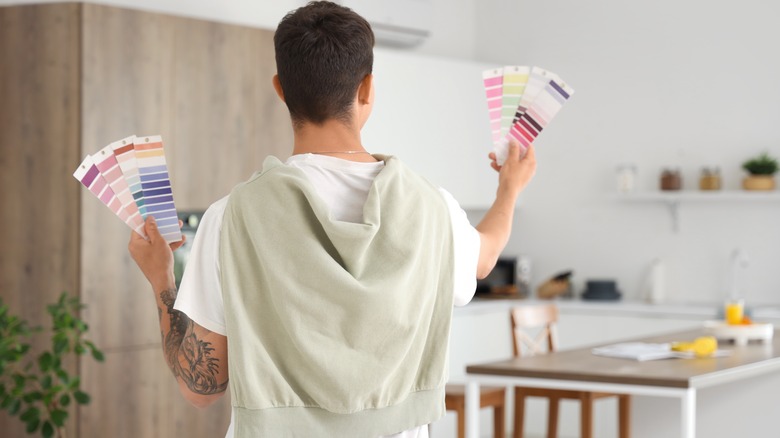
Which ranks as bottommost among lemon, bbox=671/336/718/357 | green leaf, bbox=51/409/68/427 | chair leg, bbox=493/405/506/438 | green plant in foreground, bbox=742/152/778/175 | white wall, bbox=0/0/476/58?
chair leg, bbox=493/405/506/438

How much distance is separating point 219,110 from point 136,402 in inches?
53.7

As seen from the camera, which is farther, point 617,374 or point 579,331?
point 579,331

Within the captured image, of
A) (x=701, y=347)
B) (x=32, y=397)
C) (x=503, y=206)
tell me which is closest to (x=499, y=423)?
(x=701, y=347)

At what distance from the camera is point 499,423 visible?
505 centimetres

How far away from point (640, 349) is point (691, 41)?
285cm

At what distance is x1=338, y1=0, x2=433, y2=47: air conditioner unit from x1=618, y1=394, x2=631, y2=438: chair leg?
2.63 metres

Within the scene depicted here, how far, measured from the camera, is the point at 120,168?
161 cm

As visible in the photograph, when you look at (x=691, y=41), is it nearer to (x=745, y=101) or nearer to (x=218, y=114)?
(x=745, y=101)

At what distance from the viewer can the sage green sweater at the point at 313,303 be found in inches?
57.1

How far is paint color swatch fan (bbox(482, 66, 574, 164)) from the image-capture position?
1.68m

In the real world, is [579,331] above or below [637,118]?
below

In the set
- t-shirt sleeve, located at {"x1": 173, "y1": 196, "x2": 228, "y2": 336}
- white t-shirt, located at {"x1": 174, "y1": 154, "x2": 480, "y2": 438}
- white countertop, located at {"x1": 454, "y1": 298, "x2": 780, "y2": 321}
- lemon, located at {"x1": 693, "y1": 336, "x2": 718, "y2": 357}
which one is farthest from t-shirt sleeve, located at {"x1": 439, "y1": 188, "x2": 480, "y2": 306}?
white countertop, located at {"x1": 454, "y1": 298, "x2": 780, "y2": 321}

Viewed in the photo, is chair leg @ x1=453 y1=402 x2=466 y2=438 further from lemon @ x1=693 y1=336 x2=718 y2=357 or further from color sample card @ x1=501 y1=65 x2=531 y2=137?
color sample card @ x1=501 y1=65 x2=531 y2=137

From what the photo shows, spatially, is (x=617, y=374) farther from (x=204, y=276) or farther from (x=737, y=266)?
(x=737, y=266)
